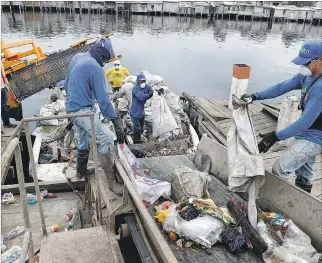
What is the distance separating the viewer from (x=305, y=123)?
291cm

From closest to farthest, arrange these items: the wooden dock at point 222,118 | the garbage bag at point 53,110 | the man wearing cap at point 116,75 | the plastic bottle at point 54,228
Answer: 1. the plastic bottle at point 54,228
2. the wooden dock at point 222,118
3. the garbage bag at point 53,110
4. the man wearing cap at point 116,75

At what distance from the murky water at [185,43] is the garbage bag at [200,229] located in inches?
455

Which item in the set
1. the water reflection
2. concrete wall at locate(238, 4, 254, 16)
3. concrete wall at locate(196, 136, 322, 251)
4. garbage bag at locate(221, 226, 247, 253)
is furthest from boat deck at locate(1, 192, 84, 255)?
concrete wall at locate(238, 4, 254, 16)

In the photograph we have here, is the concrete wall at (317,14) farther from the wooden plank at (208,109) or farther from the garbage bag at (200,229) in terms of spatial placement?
the garbage bag at (200,229)

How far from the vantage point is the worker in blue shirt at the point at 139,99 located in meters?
6.79

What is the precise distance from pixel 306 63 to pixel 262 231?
163cm

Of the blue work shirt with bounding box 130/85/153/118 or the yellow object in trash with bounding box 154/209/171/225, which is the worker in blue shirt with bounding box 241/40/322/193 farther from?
the blue work shirt with bounding box 130/85/153/118

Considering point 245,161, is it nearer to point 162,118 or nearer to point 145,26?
→ point 162,118

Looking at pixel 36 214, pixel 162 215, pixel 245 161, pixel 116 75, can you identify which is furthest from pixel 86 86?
pixel 116 75

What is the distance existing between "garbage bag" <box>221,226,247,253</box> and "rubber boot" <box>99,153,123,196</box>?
140 cm

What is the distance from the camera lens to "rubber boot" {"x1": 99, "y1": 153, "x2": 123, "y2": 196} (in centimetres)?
375

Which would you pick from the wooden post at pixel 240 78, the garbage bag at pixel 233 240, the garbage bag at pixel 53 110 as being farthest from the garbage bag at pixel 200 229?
the garbage bag at pixel 53 110

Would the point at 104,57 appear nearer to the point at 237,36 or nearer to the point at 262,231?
the point at 262,231

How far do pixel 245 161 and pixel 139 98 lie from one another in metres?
4.18
